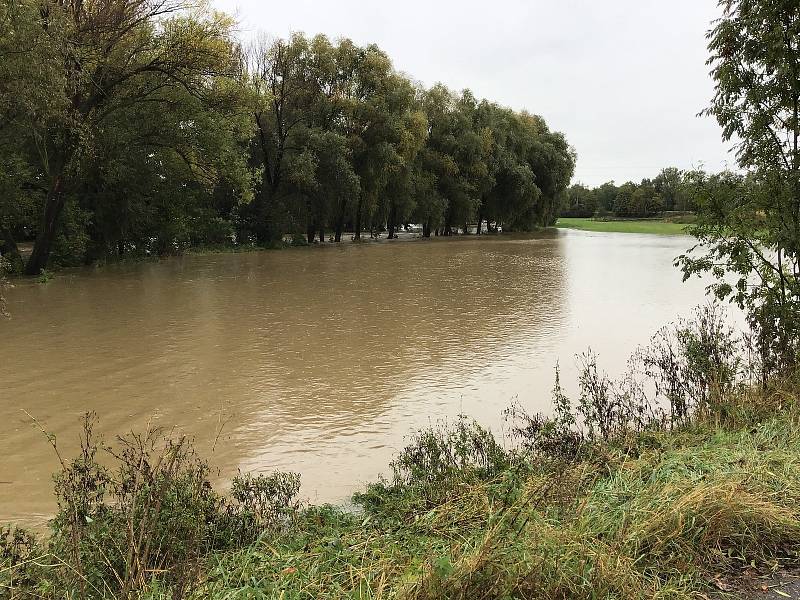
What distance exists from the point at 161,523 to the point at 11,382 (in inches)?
261

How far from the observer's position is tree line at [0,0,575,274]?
19.1 metres

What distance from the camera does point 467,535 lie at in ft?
11.9

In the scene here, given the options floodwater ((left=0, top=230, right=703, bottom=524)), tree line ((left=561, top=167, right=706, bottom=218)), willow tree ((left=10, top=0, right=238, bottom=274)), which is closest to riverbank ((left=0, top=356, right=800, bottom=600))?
floodwater ((left=0, top=230, right=703, bottom=524))

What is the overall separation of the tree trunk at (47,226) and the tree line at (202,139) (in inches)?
3.1

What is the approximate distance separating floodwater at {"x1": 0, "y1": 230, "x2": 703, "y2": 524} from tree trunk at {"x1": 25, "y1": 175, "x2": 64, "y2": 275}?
3.59 ft

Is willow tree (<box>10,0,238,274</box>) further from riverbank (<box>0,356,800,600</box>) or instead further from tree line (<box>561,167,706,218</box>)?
tree line (<box>561,167,706,218</box>)

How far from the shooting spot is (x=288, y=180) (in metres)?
37.5

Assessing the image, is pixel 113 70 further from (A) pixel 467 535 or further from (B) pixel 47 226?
(A) pixel 467 535

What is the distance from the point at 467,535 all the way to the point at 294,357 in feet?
24.5

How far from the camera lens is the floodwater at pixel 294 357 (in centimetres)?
657

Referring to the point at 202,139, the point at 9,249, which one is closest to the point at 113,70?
the point at 202,139

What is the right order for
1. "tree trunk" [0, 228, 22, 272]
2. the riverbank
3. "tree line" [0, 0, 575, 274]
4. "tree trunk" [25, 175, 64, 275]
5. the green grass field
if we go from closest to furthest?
the riverbank, "tree line" [0, 0, 575, 274], "tree trunk" [25, 175, 64, 275], "tree trunk" [0, 228, 22, 272], the green grass field

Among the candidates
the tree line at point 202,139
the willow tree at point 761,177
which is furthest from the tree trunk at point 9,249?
the willow tree at point 761,177

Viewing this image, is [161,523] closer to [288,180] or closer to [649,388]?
[649,388]
